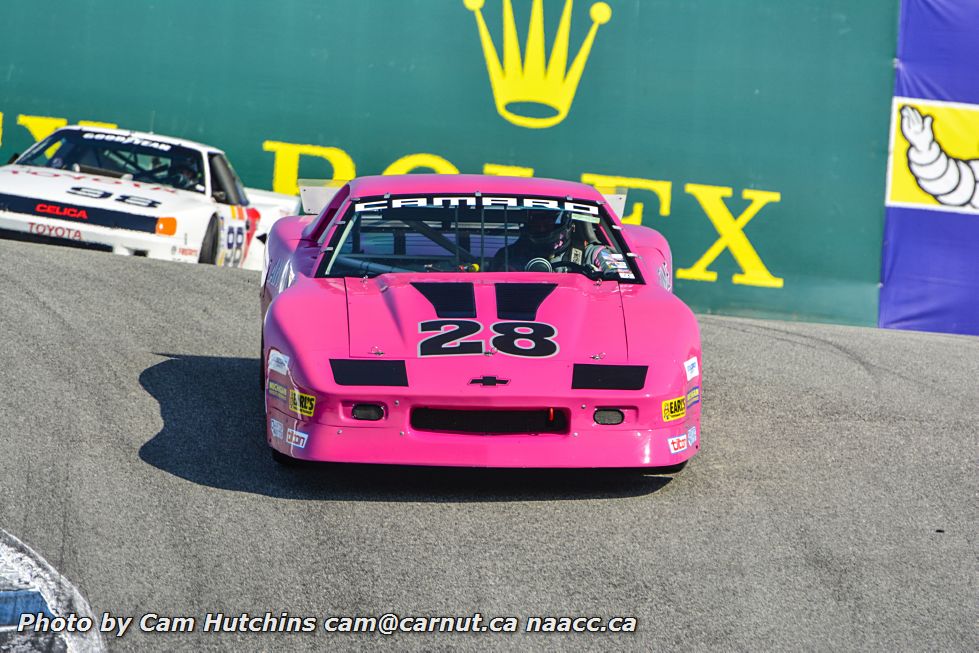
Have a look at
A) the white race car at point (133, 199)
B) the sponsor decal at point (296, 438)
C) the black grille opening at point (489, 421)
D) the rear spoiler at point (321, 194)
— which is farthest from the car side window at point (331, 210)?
the white race car at point (133, 199)

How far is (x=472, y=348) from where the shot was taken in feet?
16.1

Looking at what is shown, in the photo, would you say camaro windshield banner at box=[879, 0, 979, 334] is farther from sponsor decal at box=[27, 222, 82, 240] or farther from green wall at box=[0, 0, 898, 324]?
sponsor decal at box=[27, 222, 82, 240]

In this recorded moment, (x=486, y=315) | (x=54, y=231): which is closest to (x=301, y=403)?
(x=486, y=315)

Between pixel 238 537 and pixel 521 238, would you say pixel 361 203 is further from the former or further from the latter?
pixel 238 537

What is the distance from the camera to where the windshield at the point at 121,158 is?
11.1 meters

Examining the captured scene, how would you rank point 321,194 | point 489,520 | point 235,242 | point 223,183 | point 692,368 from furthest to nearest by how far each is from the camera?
point 223,183 < point 235,242 < point 321,194 < point 692,368 < point 489,520

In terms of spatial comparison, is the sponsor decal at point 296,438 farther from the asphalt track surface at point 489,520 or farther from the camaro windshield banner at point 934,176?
the camaro windshield banner at point 934,176

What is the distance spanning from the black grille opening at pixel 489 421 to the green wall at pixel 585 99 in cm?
794

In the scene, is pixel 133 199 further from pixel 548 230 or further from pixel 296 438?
pixel 296 438

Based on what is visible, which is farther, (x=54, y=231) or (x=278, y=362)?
(x=54, y=231)

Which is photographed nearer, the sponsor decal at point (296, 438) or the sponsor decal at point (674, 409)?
the sponsor decal at point (296, 438)

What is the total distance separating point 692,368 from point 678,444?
13.6 inches

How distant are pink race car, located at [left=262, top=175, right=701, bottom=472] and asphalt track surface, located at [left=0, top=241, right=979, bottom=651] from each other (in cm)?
20

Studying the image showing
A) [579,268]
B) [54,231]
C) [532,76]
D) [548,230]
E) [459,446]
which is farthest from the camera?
[532,76]
